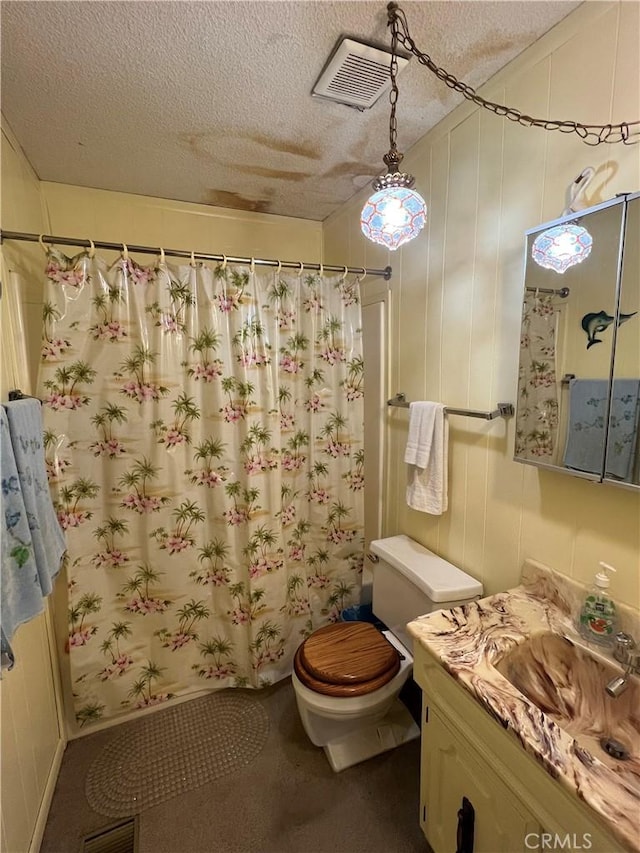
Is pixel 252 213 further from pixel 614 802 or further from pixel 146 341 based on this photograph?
pixel 614 802

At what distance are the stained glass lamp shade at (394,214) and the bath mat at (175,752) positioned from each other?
6.47 ft

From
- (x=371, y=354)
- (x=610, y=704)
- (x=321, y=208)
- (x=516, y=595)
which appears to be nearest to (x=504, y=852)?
(x=610, y=704)

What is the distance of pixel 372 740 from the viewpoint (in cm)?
157

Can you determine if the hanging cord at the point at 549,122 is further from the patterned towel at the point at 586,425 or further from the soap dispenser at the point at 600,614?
the soap dispenser at the point at 600,614

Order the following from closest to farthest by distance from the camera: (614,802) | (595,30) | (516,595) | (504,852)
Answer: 1. (614,802)
2. (504,852)
3. (595,30)
4. (516,595)

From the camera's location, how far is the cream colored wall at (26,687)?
1.10 meters

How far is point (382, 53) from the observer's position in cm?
110

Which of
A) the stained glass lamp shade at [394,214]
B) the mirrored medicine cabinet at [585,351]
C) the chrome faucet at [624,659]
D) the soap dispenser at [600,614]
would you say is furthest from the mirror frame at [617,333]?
the stained glass lamp shade at [394,214]

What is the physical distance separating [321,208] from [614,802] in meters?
2.46

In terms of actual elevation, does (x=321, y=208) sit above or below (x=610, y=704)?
above

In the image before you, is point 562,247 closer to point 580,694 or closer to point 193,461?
point 580,694

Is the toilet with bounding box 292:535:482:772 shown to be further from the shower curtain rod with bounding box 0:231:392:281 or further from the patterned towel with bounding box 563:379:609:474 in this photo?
the shower curtain rod with bounding box 0:231:392:281

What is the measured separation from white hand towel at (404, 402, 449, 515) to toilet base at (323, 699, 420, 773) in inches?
36.8

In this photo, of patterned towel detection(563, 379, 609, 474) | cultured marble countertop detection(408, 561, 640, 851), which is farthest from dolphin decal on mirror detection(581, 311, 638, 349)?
cultured marble countertop detection(408, 561, 640, 851)
